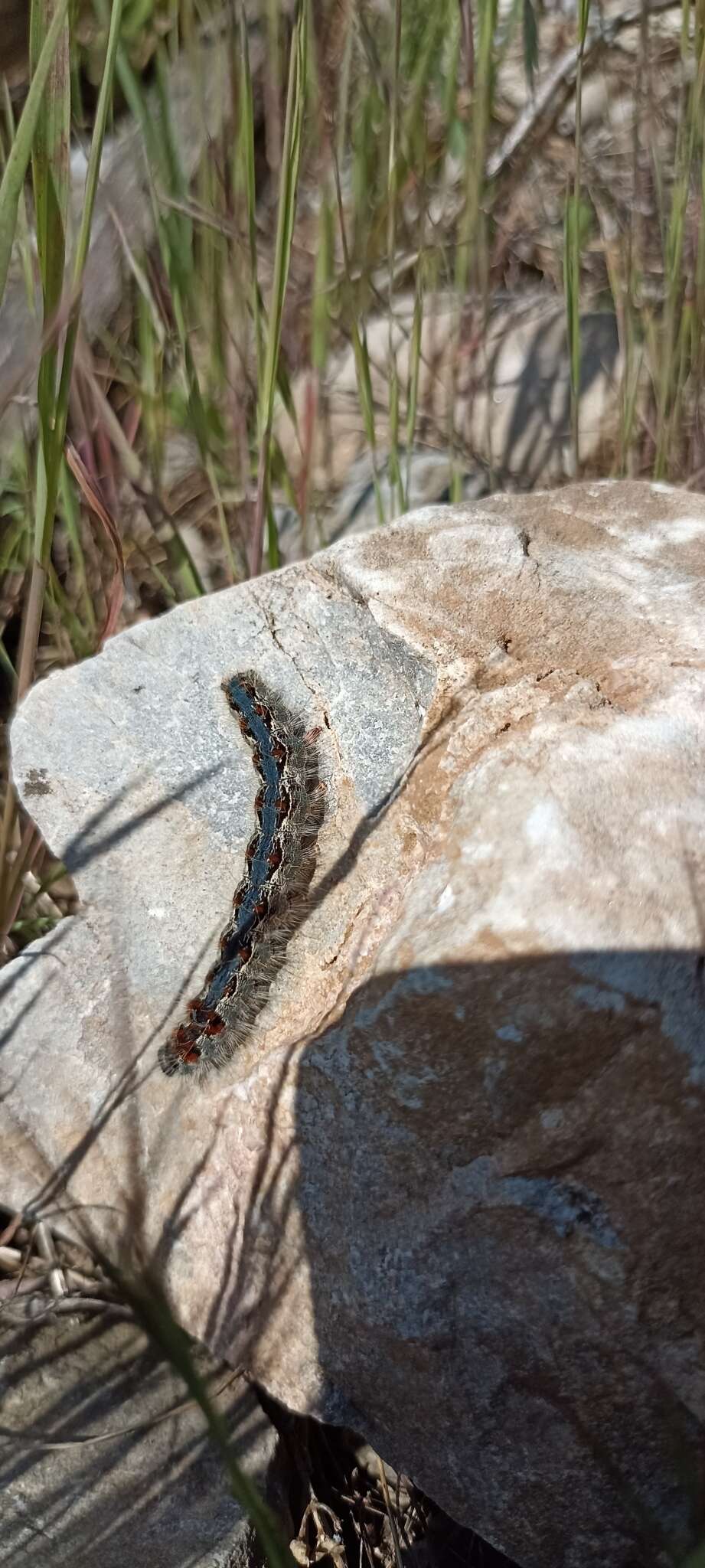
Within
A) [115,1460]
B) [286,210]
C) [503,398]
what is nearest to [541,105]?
[503,398]

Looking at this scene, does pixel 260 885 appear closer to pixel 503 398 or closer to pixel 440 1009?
pixel 440 1009

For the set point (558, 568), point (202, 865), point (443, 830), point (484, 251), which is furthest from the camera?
point (484, 251)

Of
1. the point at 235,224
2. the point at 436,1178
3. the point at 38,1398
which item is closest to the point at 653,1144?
the point at 436,1178

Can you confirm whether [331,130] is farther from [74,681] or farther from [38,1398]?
[38,1398]

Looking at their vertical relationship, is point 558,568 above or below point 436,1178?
above

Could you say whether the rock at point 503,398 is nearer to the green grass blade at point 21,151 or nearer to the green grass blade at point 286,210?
the green grass blade at point 286,210

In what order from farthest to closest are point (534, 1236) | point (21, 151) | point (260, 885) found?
point (260, 885)
point (534, 1236)
point (21, 151)
